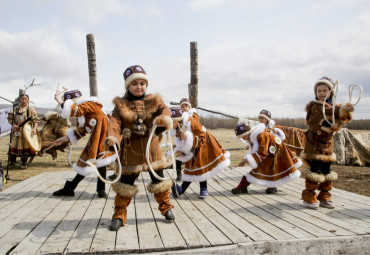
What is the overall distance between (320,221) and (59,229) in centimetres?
280

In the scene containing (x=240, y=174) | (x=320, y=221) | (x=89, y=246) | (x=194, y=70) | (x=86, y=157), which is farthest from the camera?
(x=194, y=70)

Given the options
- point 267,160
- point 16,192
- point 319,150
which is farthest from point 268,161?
point 16,192

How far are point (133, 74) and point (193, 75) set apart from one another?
537 cm

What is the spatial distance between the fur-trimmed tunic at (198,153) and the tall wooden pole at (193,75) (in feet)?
12.4

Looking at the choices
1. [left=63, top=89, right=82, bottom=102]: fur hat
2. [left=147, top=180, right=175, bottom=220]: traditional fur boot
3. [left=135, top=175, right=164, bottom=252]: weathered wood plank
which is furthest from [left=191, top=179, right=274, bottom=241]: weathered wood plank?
[left=63, top=89, right=82, bottom=102]: fur hat

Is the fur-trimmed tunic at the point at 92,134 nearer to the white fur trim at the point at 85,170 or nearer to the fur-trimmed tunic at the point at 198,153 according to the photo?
the white fur trim at the point at 85,170

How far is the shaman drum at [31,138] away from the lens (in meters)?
9.00

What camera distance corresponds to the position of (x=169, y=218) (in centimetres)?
329

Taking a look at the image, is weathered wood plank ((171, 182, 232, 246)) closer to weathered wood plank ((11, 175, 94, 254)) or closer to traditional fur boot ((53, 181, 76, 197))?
weathered wood plank ((11, 175, 94, 254))

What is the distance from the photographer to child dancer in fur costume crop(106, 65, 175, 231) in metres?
3.16

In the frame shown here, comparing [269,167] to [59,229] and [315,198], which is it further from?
[59,229]

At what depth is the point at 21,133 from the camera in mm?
9047

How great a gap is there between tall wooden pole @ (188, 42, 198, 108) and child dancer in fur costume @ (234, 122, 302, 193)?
3824 mm

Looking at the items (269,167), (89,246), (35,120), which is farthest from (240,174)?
(35,120)
